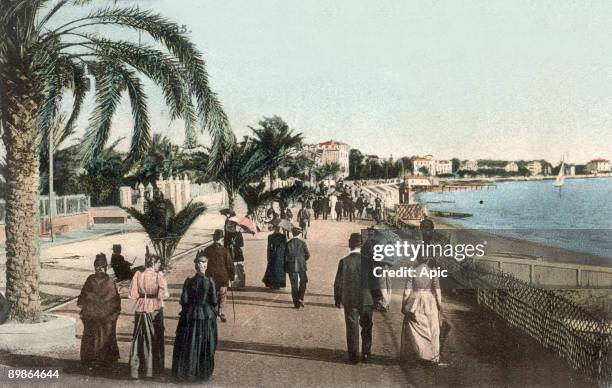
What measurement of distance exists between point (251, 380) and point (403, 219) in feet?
13.8

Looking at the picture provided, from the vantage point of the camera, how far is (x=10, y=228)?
7.32 metres

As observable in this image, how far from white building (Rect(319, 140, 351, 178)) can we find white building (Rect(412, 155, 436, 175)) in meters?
1.03

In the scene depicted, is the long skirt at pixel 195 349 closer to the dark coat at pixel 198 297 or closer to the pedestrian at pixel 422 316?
the dark coat at pixel 198 297

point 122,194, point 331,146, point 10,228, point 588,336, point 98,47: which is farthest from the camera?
point 122,194

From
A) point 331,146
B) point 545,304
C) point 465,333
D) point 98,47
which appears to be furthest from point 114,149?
point 545,304

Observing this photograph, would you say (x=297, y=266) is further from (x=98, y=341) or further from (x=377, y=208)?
(x=377, y=208)

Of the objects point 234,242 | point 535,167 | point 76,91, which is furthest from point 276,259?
point 535,167

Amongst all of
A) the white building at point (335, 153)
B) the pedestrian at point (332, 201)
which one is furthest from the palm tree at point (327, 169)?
the pedestrian at point (332, 201)

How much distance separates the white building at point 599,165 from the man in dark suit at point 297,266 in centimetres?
436

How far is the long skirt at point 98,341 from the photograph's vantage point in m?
6.82

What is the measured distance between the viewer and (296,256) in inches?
337

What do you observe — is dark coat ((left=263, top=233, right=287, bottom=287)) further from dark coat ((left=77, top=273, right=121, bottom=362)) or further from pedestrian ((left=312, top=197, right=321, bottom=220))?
pedestrian ((left=312, top=197, right=321, bottom=220))

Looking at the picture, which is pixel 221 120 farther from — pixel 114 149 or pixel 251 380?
pixel 251 380

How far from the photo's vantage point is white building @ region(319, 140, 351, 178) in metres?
9.17
